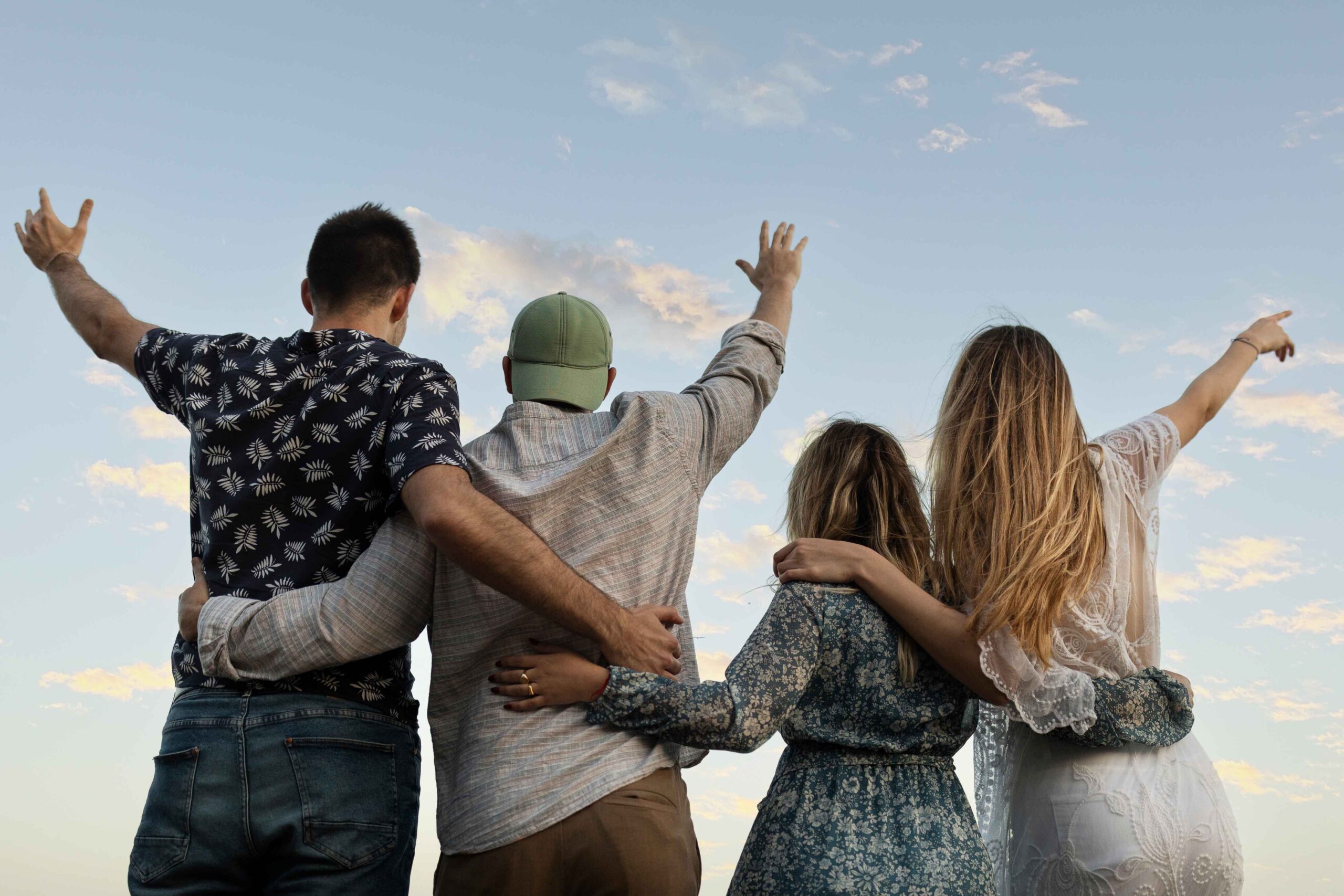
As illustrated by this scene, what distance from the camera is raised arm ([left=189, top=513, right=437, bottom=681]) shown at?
2.70m

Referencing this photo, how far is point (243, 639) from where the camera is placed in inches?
107

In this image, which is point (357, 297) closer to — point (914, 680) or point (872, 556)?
point (872, 556)

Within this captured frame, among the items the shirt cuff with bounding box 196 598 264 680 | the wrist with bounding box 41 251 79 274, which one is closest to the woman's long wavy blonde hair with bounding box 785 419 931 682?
the shirt cuff with bounding box 196 598 264 680

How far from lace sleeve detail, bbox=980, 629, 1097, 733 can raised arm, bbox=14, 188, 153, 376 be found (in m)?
2.70

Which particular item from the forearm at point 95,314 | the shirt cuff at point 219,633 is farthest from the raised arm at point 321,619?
the forearm at point 95,314

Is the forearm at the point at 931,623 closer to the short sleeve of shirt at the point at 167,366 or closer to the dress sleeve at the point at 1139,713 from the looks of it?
the dress sleeve at the point at 1139,713

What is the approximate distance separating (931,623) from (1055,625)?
1.51 feet

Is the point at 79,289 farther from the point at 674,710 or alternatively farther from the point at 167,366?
the point at 674,710

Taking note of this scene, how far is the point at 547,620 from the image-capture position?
9.39ft

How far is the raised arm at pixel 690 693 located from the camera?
108 inches

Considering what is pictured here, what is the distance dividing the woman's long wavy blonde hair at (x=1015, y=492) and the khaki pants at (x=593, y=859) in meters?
0.97

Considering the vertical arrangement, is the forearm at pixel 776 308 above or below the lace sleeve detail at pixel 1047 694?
above

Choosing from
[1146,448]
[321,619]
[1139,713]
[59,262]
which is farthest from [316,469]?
[1146,448]

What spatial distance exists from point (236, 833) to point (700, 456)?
5.09 feet
